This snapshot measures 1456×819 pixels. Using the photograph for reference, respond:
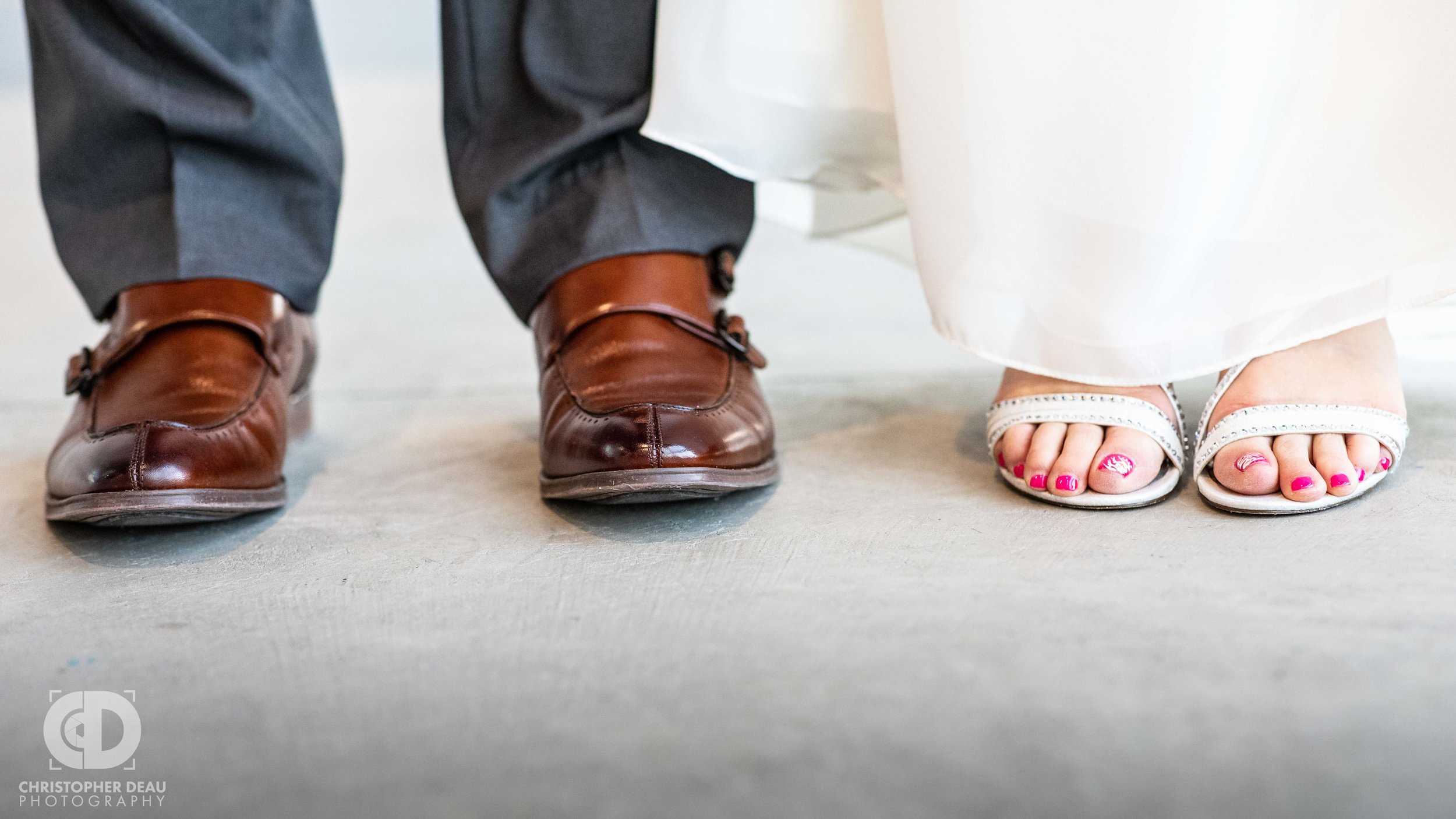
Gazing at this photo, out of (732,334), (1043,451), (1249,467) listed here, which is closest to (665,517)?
(732,334)

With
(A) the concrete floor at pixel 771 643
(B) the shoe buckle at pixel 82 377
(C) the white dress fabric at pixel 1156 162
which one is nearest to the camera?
(A) the concrete floor at pixel 771 643

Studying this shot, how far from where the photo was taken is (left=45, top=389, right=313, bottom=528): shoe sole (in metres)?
0.66

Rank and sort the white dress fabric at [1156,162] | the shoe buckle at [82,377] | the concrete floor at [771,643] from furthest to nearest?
1. the shoe buckle at [82,377]
2. the white dress fabric at [1156,162]
3. the concrete floor at [771,643]

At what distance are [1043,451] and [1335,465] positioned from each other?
0.18m

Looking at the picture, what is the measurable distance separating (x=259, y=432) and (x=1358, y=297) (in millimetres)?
748

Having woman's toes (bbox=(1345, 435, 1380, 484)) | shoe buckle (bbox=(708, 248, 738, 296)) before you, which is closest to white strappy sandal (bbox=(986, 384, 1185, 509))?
woman's toes (bbox=(1345, 435, 1380, 484))

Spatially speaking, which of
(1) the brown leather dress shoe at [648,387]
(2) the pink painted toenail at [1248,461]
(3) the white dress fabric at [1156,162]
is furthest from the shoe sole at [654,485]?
(2) the pink painted toenail at [1248,461]

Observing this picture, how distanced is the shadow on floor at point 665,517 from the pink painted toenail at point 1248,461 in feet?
1.02

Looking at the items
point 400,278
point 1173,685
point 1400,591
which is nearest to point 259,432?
point 1173,685

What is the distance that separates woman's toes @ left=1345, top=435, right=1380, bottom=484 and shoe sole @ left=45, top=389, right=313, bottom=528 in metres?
0.73

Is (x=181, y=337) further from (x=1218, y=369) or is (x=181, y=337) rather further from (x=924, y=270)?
(x=1218, y=369)

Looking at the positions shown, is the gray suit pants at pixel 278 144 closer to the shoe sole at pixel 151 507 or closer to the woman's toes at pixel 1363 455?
the shoe sole at pixel 151 507

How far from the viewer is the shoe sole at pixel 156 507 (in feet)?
2.17

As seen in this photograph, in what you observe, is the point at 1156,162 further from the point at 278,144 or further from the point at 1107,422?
the point at 278,144
